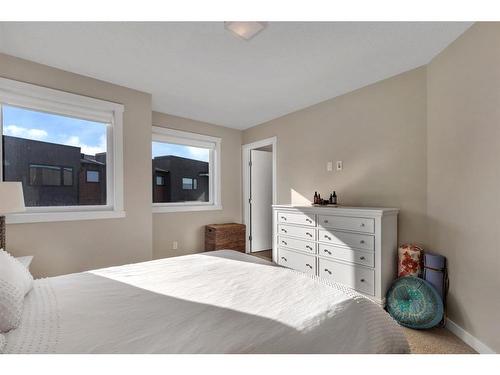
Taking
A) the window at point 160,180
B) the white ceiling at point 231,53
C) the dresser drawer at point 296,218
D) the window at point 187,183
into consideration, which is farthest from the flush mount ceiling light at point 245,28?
the window at point 187,183

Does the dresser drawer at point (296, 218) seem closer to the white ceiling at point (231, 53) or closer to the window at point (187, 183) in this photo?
the white ceiling at point (231, 53)

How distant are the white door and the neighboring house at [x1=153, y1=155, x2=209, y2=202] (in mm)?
943

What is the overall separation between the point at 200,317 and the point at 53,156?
2.61 meters

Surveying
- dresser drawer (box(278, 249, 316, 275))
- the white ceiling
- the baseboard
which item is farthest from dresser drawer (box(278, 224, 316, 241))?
the white ceiling

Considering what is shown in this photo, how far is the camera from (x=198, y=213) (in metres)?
4.09

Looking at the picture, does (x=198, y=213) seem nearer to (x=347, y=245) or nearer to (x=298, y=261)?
(x=298, y=261)

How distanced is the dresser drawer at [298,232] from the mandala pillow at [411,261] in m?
0.89

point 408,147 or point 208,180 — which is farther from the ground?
point 408,147

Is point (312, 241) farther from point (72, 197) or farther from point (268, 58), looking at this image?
point (72, 197)

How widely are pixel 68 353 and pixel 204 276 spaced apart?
0.77 meters

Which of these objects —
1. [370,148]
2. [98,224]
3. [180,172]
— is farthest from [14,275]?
[370,148]
